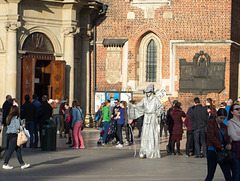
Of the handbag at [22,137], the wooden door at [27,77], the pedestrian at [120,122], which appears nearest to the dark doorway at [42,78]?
the wooden door at [27,77]

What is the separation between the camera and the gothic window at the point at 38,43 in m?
29.6

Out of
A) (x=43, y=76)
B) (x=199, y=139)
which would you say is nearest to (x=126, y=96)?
(x=43, y=76)

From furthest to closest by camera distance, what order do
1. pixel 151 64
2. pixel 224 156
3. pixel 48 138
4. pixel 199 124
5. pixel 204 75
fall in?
pixel 151 64
pixel 204 75
pixel 48 138
pixel 199 124
pixel 224 156

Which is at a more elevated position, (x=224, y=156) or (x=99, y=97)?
(x=99, y=97)

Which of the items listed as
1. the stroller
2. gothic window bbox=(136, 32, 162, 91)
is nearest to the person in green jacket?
the stroller

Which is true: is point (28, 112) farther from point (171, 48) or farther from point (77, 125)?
point (171, 48)

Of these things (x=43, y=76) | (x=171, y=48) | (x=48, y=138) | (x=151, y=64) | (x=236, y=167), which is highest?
(x=171, y=48)

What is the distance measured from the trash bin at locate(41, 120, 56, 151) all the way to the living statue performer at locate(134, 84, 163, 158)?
131 inches

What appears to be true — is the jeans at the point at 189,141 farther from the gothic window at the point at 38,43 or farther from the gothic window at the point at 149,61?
the gothic window at the point at 149,61

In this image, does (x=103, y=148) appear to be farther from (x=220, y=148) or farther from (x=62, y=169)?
(x=220, y=148)

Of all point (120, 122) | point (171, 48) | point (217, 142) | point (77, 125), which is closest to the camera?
point (217, 142)

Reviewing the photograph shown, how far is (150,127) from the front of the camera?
59.2ft

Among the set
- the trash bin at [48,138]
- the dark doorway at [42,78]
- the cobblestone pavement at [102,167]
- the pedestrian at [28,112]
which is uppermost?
Result: the dark doorway at [42,78]

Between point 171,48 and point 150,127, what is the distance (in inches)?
566
